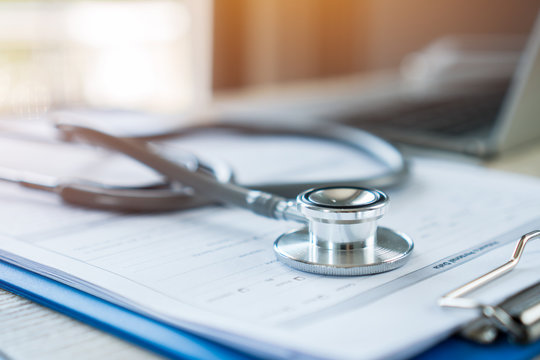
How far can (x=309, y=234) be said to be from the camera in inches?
15.9

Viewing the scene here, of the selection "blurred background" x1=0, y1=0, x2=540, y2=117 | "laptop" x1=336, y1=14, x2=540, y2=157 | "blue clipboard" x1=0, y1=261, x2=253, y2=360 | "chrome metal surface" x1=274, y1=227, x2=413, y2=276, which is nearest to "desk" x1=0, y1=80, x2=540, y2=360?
"blue clipboard" x1=0, y1=261, x2=253, y2=360

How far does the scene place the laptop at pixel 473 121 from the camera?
744mm

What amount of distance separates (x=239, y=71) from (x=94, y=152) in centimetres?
200

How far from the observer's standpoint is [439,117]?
91 cm

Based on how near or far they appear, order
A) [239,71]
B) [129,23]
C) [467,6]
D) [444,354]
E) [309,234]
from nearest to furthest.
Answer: [444,354] → [309,234] → [467,6] → [239,71] → [129,23]

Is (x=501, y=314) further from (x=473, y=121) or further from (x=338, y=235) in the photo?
(x=473, y=121)

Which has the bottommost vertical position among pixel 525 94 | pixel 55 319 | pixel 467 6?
pixel 55 319

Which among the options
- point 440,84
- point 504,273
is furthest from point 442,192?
point 440,84

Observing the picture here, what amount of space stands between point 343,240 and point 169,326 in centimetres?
12

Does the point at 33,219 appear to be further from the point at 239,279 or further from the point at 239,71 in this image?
the point at 239,71

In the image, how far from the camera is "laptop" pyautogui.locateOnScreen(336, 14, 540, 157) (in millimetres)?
744

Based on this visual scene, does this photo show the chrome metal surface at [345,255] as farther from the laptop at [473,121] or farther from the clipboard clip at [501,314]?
the laptop at [473,121]

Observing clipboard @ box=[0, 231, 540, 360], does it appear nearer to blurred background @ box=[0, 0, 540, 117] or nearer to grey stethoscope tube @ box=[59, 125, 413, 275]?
grey stethoscope tube @ box=[59, 125, 413, 275]

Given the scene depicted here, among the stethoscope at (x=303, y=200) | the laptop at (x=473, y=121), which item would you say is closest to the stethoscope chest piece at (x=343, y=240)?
the stethoscope at (x=303, y=200)
